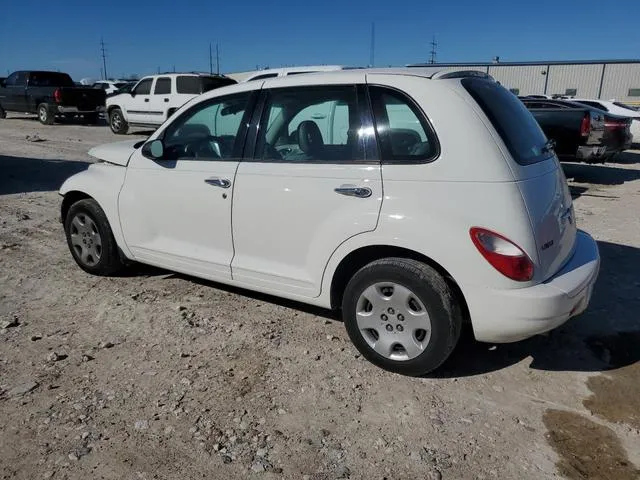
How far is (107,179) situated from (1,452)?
2.45m

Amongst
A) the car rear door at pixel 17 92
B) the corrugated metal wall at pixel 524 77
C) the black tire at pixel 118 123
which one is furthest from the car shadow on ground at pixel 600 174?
the corrugated metal wall at pixel 524 77

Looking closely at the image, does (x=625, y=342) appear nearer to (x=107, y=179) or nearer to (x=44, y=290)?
(x=107, y=179)

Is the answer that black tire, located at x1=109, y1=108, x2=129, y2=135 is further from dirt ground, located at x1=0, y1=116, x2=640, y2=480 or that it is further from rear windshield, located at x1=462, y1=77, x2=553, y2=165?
rear windshield, located at x1=462, y1=77, x2=553, y2=165

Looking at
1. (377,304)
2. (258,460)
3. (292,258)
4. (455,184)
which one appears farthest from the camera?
(292,258)

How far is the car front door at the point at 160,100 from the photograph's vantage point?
15711 mm

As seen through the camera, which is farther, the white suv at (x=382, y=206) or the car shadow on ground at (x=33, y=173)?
the car shadow on ground at (x=33, y=173)

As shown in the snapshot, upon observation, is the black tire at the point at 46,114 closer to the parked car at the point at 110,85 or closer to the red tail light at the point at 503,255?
the parked car at the point at 110,85

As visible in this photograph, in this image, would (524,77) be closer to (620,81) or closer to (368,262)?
(620,81)

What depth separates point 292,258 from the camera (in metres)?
3.54

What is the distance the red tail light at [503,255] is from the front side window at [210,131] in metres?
1.80

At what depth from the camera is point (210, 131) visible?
13.1 ft

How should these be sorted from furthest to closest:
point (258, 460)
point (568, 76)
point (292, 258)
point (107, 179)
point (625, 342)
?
1. point (568, 76)
2. point (107, 179)
3. point (625, 342)
4. point (292, 258)
5. point (258, 460)

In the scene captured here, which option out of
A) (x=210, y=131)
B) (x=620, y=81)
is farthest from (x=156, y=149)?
(x=620, y=81)

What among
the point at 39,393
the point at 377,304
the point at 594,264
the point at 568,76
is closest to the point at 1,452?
the point at 39,393
